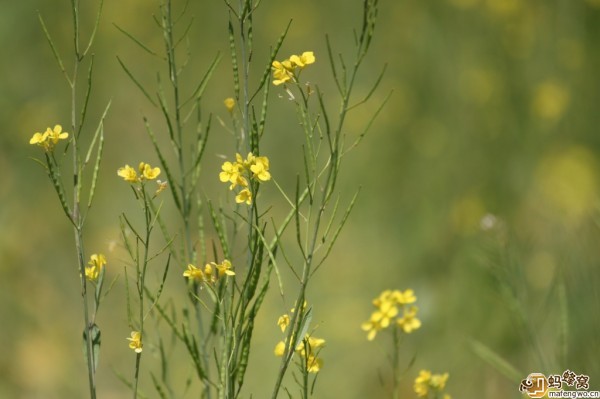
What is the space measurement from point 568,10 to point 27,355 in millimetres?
2132

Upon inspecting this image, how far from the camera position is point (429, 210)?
2.79 meters

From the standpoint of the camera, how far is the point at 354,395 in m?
2.47

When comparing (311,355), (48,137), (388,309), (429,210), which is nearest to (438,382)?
(388,309)

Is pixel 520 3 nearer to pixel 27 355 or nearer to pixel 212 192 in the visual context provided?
pixel 212 192

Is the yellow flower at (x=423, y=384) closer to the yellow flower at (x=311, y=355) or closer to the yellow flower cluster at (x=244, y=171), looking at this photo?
the yellow flower at (x=311, y=355)

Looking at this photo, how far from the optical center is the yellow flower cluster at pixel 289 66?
112cm

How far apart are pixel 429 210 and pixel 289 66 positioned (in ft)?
5.72

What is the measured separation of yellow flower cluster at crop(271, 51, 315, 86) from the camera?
112cm

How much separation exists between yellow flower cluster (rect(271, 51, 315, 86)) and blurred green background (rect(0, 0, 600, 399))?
0.96m

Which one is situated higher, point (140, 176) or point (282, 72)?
point (282, 72)

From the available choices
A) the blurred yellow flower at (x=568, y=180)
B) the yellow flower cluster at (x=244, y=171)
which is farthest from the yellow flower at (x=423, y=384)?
the blurred yellow flower at (x=568, y=180)

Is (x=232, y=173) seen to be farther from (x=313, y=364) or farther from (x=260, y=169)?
(x=313, y=364)

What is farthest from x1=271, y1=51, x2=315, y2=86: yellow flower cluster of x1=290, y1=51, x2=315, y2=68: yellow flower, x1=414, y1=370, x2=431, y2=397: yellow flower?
x1=414, y1=370, x2=431, y2=397: yellow flower

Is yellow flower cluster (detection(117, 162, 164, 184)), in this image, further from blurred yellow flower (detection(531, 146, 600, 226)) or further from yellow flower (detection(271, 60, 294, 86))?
blurred yellow flower (detection(531, 146, 600, 226))
